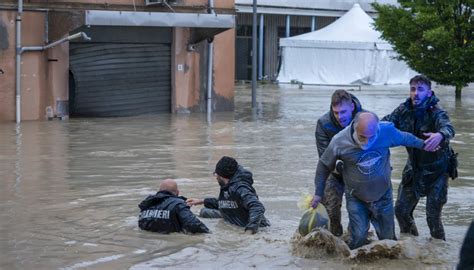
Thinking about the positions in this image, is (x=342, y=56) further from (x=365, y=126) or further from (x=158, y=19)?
(x=365, y=126)

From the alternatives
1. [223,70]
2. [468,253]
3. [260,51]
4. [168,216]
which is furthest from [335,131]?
[260,51]

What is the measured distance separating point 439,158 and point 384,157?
1001 millimetres

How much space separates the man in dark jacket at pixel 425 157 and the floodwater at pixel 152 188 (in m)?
0.39

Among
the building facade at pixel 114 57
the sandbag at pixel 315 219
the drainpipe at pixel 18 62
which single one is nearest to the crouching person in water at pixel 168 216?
the sandbag at pixel 315 219

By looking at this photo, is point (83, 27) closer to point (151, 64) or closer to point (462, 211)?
point (151, 64)

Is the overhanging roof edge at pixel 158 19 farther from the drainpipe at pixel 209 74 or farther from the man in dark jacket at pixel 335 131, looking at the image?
the man in dark jacket at pixel 335 131

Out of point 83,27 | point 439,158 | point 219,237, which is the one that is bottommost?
point 219,237

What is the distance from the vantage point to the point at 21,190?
11.6m

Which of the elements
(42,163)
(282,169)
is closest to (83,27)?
(42,163)

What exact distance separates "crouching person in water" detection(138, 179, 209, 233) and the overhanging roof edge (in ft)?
45.1

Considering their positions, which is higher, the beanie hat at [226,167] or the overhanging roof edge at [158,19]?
the overhanging roof edge at [158,19]

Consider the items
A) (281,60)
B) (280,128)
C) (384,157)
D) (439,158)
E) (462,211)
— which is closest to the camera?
(384,157)

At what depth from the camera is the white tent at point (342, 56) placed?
42.8 meters

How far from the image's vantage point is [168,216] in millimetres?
Answer: 8883
